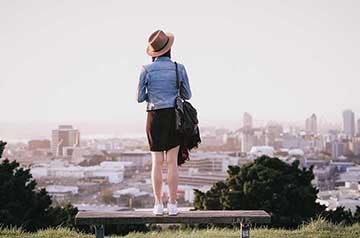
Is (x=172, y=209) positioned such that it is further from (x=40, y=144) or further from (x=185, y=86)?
(x=40, y=144)

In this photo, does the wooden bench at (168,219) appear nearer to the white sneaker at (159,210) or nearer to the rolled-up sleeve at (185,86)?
the white sneaker at (159,210)

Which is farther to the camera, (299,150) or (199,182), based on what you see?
(299,150)

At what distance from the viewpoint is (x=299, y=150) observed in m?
43.7

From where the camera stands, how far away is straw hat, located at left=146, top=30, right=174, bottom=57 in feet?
15.4

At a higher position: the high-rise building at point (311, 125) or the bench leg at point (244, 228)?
the high-rise building at point (311, 125)

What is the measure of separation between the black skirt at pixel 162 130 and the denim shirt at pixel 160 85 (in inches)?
2.2

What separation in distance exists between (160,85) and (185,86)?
0.21 metres

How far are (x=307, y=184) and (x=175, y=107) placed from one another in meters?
12.8

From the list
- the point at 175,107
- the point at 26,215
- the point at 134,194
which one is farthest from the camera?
the point at 134,194

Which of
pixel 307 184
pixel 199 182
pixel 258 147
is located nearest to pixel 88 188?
pixel 199 182

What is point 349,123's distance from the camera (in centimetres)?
4116

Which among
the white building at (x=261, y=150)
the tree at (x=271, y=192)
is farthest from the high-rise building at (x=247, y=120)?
the tree at (x=271, y=192)

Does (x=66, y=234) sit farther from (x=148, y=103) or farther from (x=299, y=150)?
(x=299, y=150)

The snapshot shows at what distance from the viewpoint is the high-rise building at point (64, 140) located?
3591cm
